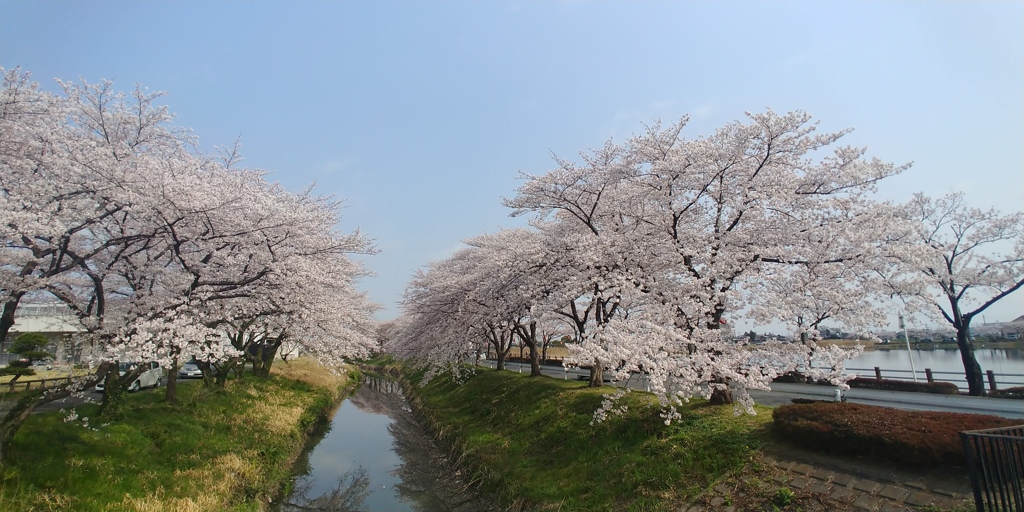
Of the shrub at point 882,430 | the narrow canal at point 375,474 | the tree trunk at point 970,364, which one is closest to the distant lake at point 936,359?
the tree trunk at point 970,364

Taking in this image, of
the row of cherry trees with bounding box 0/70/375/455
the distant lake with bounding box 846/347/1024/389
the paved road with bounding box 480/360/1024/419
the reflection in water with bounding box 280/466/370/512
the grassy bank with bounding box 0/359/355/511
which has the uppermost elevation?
the row of cherry trees with bounding box 0/70/375/455

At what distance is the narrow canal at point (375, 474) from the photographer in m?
15.6

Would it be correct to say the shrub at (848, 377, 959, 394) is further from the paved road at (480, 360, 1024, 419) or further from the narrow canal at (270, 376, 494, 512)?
the narrow canal at (270, 376, 494, 512)

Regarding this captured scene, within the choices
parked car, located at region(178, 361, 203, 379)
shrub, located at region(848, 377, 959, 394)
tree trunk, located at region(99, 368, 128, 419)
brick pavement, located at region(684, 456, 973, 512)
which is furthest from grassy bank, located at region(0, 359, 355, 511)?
shrub, located at region(848, 377, 959, 394)

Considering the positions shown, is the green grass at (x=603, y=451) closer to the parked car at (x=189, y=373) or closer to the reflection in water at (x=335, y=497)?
the reflection in water at (x=335, y=497)

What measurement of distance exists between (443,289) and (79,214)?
1601 centimetres

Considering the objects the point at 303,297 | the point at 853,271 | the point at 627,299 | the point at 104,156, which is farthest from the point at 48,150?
the point at 853,271

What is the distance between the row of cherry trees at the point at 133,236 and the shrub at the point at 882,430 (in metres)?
13.0

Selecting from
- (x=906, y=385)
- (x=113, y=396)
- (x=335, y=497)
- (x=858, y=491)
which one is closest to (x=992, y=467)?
(x=858, y=491)

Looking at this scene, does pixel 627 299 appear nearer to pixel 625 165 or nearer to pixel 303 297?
pixel 625 165

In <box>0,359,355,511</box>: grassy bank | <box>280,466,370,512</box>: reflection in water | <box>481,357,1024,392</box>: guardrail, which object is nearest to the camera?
<box>0,359,355,511</box>: grassy bank

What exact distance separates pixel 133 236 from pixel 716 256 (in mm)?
14196

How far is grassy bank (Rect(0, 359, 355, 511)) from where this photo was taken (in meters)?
10.0

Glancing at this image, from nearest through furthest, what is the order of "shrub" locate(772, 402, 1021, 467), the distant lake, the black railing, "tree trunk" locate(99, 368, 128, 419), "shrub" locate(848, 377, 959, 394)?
the black railing → "shrub" locate(772, 402, 1021, 467) → "tree trunk" locate(99, 368, 128, 419) → "shrub" locate(848, 377, 959, 394) → the distant lake
